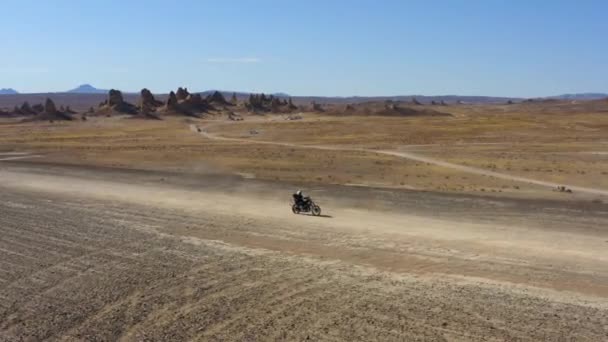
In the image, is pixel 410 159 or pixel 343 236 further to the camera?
pixel 410 159

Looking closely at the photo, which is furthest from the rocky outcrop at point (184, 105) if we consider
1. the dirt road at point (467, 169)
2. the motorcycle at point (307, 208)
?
the motorcycle at point (307, 208)

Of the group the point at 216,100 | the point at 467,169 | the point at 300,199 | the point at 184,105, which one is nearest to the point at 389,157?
the point at 467,169

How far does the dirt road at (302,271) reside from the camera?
14.0 meters

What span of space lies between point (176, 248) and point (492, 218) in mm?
13479

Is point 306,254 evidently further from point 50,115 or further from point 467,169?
point 50,115

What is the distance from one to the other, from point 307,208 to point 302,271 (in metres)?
9.61

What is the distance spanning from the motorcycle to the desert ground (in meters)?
0.43

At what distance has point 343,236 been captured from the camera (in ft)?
74.6

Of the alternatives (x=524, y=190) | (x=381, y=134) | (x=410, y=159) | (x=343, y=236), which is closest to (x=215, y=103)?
(x=381, y=134)

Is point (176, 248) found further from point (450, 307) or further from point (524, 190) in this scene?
point (524, 190)

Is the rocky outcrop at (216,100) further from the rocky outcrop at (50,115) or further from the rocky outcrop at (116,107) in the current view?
the rocky outcrop at (50,115)

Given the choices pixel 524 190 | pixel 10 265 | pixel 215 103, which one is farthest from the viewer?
pixel 215 103

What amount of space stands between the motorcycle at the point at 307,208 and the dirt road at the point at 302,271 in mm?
584

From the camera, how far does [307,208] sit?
27.6 metres
